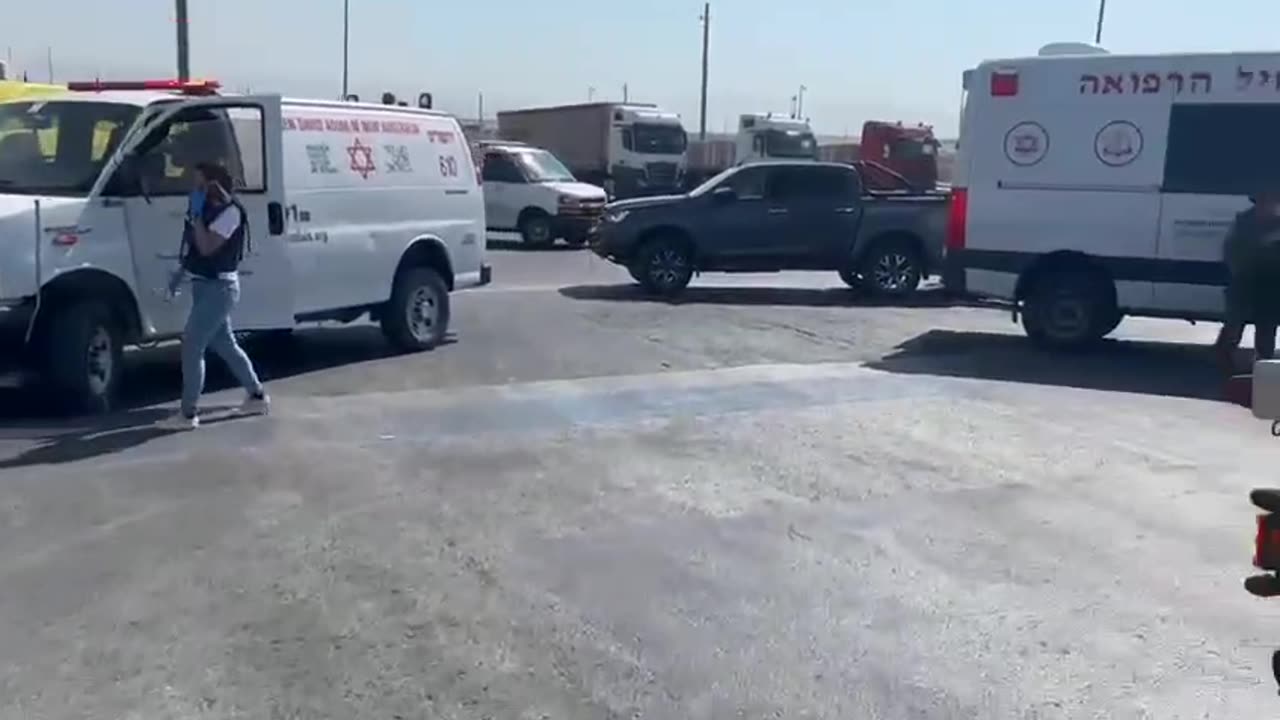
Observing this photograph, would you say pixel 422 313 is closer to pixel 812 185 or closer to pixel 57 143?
pixel 57 143

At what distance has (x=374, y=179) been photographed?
42.6 feet

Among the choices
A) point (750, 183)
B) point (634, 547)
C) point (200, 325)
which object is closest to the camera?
point (634, 547)

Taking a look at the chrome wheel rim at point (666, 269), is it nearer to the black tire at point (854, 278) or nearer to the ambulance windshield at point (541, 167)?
the black tire at point (854, 278)

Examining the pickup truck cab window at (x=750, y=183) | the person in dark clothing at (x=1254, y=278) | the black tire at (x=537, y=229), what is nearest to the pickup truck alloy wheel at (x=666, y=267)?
the pickup truck cab window at (x=750, y=183)

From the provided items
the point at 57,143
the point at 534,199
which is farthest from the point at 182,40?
the point at 57,143

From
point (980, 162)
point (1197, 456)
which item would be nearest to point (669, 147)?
point (980, 162)

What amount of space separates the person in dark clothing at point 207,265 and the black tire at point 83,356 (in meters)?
0.60

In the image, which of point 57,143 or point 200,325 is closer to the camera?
point 200,325

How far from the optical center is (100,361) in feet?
34.4

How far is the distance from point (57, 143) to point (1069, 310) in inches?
365

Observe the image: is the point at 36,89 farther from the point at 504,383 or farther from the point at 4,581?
the point at 4,581

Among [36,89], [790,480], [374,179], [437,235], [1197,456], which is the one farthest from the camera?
[36,89]

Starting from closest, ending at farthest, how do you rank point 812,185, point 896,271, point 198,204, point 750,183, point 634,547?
point 634,547
point 198,204
point 896,271
point 750,183
point 812,185

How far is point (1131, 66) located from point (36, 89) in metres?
10.6
